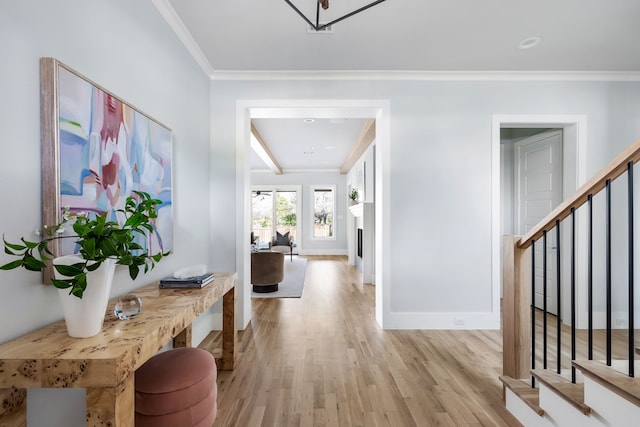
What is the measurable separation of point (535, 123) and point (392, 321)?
8.60 ft

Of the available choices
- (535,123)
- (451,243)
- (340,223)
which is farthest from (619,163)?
(340,223)

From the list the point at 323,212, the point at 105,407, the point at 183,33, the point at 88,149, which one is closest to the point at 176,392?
the point at 105,407

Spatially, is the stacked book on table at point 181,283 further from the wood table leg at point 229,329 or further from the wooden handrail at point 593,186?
the wooden handrail at point 593,186

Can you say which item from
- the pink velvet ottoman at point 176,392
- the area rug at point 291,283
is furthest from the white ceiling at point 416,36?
the area rug at point 291,283

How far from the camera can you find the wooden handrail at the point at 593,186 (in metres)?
1.28

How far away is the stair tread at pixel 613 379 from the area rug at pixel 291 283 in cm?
350

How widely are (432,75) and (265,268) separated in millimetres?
3362

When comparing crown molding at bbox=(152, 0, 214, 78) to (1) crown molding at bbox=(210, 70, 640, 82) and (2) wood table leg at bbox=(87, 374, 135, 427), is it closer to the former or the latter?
(1) crown molding at bbox=(210, 70, 640, 82)

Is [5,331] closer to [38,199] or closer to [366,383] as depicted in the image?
[38,199]

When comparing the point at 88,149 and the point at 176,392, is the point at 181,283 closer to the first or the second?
the point at 176,392

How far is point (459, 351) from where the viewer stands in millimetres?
2654

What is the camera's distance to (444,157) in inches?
125

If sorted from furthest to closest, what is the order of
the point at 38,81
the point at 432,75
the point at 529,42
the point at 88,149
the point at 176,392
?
the point at 432,75 → the point at 529,42 → the point at 88,149 → the point at 176,392 → the point at 38,81

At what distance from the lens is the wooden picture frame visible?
121cm
